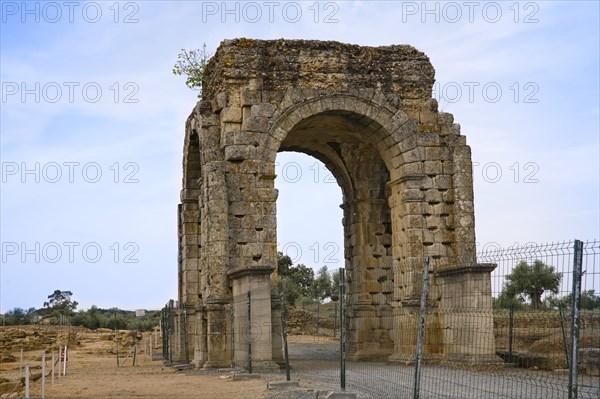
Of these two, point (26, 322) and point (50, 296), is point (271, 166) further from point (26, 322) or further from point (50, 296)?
point (50, 296)

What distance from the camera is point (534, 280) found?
1166cm

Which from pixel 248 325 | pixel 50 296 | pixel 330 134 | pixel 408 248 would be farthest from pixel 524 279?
pixel 50 296

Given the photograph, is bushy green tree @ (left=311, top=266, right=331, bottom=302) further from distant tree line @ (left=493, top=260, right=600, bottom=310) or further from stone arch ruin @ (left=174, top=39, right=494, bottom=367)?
distant tree line @ (left=493, top=260, right=600, bottom=310)

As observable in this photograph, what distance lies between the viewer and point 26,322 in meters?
57.6

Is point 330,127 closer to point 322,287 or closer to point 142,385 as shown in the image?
point 142,385

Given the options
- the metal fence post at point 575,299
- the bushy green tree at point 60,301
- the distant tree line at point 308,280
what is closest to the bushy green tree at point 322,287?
the distant tree line at point 308,280

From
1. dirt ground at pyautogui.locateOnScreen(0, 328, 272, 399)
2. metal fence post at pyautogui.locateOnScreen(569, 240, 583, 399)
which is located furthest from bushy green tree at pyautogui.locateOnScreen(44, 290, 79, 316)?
Result: metal fence post at pyautogui.locateOnScreen(569, 240, 583, 399)

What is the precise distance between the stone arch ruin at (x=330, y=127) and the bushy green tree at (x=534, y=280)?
5.08m

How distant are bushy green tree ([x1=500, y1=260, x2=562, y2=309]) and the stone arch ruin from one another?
508cm

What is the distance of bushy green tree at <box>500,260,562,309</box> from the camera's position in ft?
33.1

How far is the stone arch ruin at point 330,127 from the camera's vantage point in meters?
18.6

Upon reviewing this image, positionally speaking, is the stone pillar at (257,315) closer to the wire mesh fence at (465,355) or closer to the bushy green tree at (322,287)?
the wire mesh fence at (465,355)

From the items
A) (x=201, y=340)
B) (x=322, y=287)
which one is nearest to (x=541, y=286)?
(x=201, y=340)

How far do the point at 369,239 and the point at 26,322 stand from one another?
39063mm
